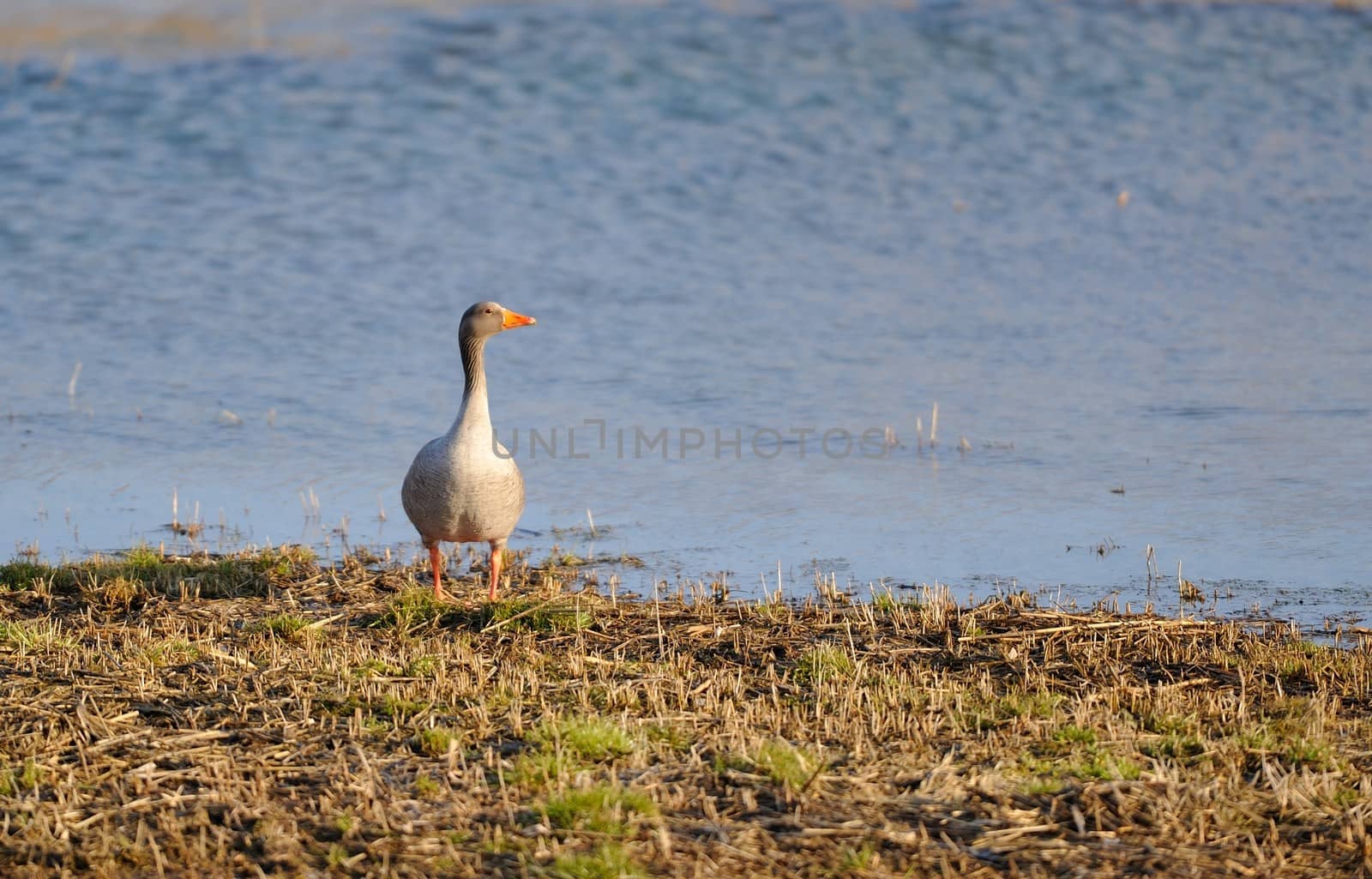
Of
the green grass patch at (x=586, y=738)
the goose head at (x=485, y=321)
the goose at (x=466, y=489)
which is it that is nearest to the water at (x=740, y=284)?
the goose at (x=466, y=489)

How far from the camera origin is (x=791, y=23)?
34.3 m

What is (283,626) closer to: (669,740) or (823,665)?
(669,740)

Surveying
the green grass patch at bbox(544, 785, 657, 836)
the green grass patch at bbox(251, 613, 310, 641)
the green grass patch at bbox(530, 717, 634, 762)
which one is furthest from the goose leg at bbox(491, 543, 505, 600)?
the green grass patch at bbox(544, 785, 657, 836)

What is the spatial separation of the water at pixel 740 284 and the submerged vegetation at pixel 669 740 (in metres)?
1.93

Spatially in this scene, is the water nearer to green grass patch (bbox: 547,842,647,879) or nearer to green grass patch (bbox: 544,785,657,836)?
green grass patch (bbox: 544,785,657,836)

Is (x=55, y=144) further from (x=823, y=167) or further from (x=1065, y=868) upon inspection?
(x=1065, y=868)

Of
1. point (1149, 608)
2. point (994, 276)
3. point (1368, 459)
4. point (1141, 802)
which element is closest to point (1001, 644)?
point (1149, 608)

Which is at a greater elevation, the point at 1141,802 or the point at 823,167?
the point at 823,167

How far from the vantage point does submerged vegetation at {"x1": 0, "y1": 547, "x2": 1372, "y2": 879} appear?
18.0 ft

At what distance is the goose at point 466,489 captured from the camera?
9359 millimetres

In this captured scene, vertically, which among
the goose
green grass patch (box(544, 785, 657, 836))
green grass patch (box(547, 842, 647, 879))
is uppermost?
the goose

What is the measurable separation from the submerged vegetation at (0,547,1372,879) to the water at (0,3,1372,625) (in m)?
1.93

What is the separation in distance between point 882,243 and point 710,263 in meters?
2.90

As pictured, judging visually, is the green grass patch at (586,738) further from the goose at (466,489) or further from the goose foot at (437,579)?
the goose at (466,489)
